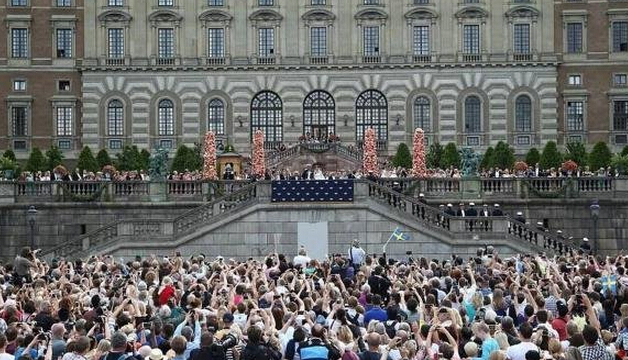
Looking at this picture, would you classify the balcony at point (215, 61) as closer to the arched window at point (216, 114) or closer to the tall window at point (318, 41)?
the arched window at point (216, 114)

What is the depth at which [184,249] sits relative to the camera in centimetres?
6066

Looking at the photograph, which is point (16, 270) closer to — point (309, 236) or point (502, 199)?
point (309, 236)

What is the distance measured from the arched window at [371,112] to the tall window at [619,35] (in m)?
16.0

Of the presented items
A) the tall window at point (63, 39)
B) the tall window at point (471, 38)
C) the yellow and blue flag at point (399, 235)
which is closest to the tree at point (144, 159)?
the tall window at point (63, 39)

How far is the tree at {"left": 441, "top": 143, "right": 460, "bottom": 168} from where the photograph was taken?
3440 inches

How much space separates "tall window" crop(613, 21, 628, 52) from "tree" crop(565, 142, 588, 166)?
31.3 feet

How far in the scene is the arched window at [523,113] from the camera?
9350 cm

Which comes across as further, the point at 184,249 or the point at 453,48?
the point at 453,48

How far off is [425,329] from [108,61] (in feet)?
233

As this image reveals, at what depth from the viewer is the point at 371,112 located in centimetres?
9425

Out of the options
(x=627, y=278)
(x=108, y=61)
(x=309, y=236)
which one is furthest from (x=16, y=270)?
(x=108, y=61)

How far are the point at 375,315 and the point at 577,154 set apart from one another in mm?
59157

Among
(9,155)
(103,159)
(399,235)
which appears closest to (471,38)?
(103,159)

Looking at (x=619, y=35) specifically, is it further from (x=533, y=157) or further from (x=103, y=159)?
(x=103, y=159)
